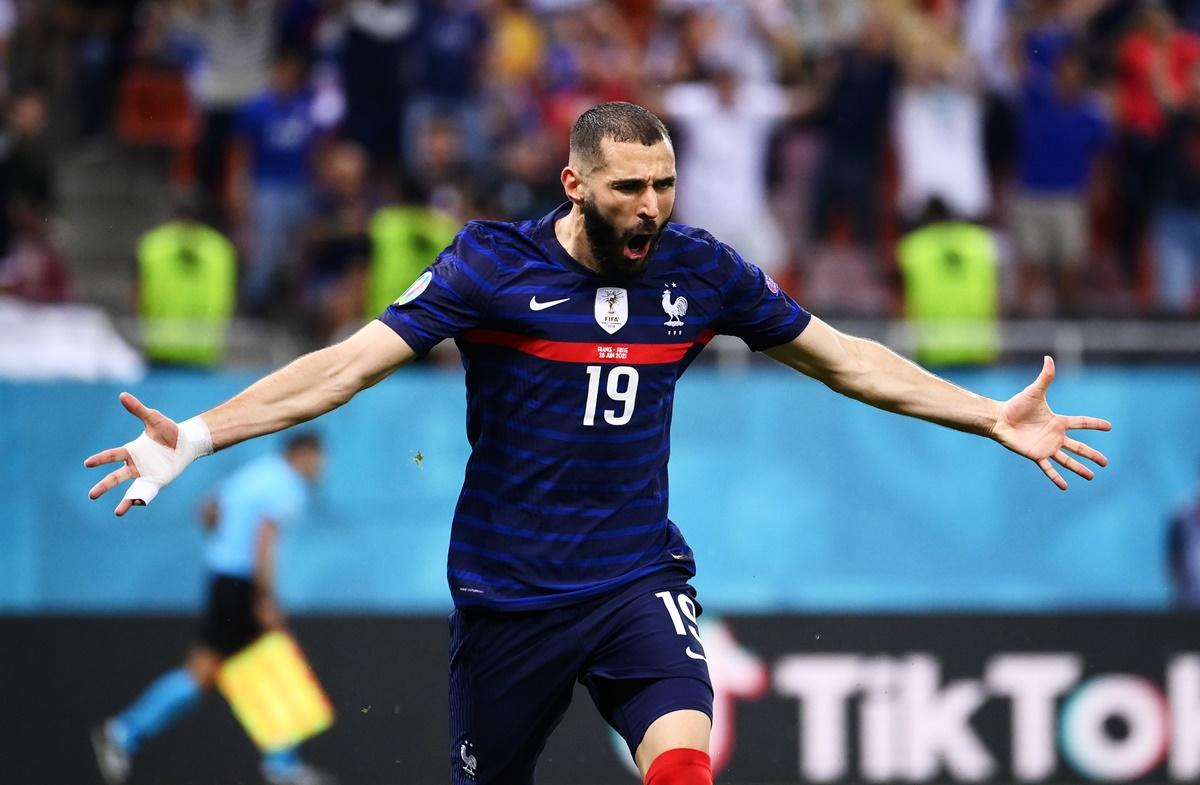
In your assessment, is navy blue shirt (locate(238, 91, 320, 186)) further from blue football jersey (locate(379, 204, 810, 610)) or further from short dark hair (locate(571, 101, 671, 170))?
short dark hair (locate(571, 101, 671, 170))

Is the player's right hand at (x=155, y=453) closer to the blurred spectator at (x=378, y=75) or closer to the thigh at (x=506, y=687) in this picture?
the thigh at (x=506, y=687)

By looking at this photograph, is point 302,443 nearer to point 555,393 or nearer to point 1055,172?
point 555,393

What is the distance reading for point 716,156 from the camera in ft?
47.5

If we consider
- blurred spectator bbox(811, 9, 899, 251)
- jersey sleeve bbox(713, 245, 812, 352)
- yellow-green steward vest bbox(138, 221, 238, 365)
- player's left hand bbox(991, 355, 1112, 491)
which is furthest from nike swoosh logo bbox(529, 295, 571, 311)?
blurred spectator bbox(811, 9, 899, 251)

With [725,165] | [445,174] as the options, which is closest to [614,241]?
[445,174]

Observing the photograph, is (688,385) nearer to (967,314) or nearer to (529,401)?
(967,314)

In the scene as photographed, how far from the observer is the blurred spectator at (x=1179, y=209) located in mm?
14422

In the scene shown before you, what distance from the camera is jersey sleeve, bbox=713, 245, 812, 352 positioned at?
21.3 feet

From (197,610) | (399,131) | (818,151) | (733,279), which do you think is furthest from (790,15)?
(733,279)

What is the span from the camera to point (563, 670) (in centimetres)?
633

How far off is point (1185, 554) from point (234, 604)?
587 centimetres

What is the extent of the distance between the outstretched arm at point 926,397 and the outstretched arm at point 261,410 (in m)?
1.53

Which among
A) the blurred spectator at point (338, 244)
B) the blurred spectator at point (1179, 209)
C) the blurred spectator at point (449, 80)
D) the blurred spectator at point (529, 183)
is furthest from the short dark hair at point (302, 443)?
the blurred spectator at point (1179, 209)

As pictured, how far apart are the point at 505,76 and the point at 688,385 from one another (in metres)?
4.86
